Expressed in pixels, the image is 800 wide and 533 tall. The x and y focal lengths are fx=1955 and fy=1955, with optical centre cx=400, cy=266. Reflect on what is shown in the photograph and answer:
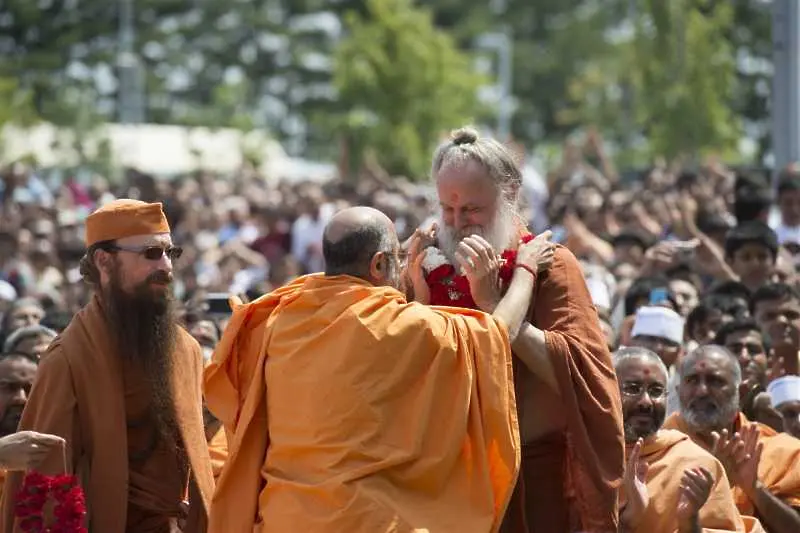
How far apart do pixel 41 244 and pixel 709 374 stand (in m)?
11.4

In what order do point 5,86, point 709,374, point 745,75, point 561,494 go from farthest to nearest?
point 745,75, point 5,86, point 709,374, point 561,494

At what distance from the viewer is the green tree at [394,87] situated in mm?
40250

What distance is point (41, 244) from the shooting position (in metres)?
19.5

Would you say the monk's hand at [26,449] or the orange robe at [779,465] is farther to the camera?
the orange robe at [779,465]

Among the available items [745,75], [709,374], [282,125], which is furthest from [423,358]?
[282,125]

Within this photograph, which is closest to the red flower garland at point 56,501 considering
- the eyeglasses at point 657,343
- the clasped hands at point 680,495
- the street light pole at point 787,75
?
the clasped hands at point 680,495

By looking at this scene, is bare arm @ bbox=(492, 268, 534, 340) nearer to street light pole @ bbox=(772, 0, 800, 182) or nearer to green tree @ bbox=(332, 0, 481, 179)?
street light pole @ bbox=(772, 0, 800, 182)

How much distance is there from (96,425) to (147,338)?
410 mm

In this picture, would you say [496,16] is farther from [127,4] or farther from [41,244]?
[41,244]

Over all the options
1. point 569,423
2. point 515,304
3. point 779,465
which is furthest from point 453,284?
point 779,465

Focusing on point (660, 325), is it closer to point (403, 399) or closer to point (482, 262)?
point (482, 262)

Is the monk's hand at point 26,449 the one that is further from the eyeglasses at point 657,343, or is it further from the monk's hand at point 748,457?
the eyeglasses at point 657,343

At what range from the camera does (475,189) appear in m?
7.36

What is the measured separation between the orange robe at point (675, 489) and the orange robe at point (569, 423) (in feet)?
2.93
